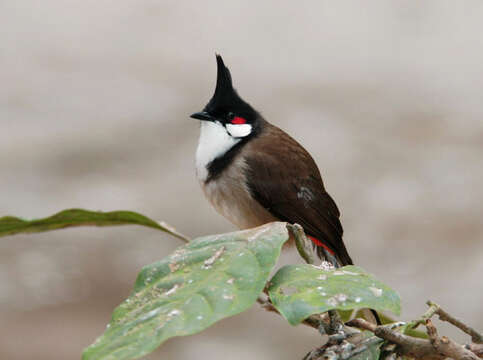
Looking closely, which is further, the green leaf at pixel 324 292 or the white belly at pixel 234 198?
the white belly at pixel 234 198

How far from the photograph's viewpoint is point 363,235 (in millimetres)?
4504

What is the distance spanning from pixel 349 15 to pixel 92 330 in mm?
2831

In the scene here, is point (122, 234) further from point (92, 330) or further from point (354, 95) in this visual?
point (354, 95)

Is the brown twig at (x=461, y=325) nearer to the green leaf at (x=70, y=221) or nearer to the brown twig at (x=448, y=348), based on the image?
the brown twig at (x=448, y=348)

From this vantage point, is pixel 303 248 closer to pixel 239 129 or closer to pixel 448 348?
pixel 448 348

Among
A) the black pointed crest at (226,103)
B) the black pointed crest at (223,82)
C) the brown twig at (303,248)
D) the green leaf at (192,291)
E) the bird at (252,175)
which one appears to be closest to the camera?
the green leaf at (192,291)

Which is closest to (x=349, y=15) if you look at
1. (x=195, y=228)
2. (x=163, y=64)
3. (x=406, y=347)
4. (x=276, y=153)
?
(x=163, y=64)

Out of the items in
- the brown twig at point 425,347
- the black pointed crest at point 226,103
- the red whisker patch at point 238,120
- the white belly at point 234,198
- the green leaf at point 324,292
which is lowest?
the white belly at point 234,198

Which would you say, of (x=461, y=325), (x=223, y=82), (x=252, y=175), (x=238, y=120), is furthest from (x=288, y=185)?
(x=461, y=325)

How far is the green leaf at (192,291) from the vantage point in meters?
0.61

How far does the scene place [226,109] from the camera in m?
1.96

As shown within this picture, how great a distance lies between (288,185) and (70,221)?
44.4 inches

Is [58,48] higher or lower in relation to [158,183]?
higher

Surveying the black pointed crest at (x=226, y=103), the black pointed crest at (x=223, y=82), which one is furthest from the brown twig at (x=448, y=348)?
the black pointed crest at (x=226, y=103)
